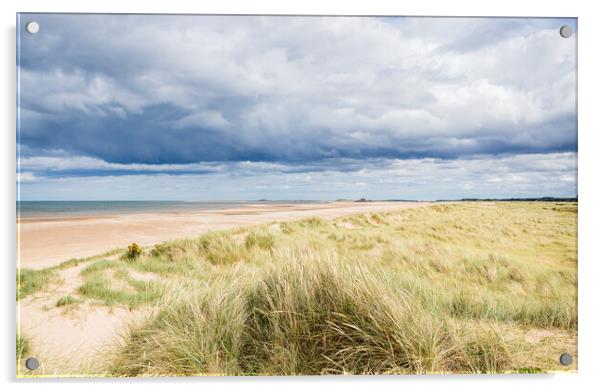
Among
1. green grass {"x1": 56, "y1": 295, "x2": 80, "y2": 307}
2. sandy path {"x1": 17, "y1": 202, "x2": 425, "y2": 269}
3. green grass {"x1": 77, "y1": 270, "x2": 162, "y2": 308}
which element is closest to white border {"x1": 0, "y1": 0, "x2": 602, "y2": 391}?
sandy path {"x1": 17, "y1": 202, "x2": 425, "y2": 269}

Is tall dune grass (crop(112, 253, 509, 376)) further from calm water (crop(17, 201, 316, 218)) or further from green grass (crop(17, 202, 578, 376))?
calm water (crop(17, 201, 316, 218))

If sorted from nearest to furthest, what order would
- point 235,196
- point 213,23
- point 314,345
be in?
point 314,345 < point 213,23 < point 235,196

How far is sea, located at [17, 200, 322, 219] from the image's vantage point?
9.45ft

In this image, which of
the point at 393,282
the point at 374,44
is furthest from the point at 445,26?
the point at 393,282

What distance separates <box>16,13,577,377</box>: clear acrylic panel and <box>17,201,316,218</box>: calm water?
0.05 feet

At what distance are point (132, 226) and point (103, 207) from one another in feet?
0.81

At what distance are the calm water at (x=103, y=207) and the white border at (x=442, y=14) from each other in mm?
137

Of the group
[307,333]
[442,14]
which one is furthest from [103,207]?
[442,14]

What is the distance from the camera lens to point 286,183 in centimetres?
321

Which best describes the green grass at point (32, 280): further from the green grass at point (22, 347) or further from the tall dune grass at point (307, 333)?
the tall dune grass at point (307, 333)

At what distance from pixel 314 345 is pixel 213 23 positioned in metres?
2.32

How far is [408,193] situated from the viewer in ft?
10.3

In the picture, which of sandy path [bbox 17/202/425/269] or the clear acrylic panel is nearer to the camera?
the clear acrylic panel

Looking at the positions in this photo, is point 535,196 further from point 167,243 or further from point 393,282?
point 167,243
